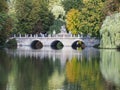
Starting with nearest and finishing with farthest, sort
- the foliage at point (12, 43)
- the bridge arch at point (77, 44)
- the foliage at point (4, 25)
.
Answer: the foliage at point (4, 25) → the foliage at point (12, 43) → the bridge arch at point (77, 44)

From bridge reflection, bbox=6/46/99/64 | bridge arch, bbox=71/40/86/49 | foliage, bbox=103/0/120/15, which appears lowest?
bridge reflection, bbox=6/46/99/64

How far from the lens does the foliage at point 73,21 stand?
244ft

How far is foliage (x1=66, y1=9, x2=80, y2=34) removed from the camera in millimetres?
74438

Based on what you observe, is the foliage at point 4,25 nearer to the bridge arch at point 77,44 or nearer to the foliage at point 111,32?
the foliage at point 111,32

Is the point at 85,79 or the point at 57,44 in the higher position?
the point at 57,44

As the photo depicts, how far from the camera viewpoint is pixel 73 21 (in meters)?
75.2

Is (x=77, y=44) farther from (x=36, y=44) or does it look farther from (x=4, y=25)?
(x=4, y=25)

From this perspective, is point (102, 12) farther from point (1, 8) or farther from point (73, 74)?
point (73, 74)

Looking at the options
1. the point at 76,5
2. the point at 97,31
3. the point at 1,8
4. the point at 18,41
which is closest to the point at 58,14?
the point at 76,5

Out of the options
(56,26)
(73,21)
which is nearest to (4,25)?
(73,21)

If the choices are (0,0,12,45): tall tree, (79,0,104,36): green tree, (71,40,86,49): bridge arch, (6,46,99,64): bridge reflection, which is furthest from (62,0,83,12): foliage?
(6,46,99,64): bridge reflection

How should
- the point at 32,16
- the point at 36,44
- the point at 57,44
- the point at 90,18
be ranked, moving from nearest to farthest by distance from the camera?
the point at 90,18
the point at 32,16
the point at 57,44
the point at 36,44

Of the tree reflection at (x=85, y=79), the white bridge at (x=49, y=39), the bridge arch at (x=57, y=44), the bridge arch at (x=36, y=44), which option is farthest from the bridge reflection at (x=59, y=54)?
the bridge arch at (x=36, y=44)

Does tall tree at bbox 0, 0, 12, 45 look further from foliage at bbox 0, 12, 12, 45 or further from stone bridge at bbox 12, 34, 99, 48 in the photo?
stone bridge at bbox 12, 34, 99, 48
